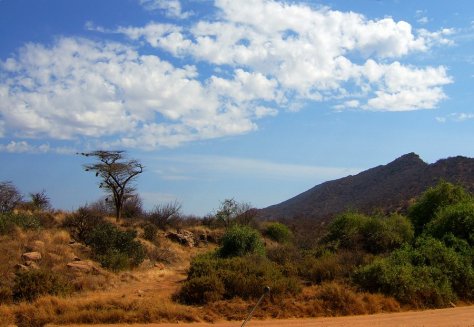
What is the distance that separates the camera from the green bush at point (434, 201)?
25.0 meters

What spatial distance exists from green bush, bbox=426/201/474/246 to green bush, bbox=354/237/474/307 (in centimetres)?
223

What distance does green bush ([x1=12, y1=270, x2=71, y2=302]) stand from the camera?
15.6 metres

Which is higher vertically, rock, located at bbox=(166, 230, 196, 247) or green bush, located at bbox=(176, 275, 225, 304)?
rock, located at bbox=(166, 230, 196, 247)

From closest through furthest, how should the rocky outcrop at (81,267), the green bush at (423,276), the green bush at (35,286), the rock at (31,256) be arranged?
the green bush at (35,286) < the green bush at (423,276) < the rocky outcrop at (81,267) < the rock at (31,256)

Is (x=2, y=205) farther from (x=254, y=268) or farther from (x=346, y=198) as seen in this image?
(x=346, y=198)

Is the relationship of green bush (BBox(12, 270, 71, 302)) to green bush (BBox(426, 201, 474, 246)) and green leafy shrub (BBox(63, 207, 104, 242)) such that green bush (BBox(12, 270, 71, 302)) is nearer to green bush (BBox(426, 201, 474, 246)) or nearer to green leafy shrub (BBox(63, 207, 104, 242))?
green leafy shrub (BBox(63, 207, 104, 242))

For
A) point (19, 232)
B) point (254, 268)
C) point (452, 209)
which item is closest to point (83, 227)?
point (19, 232)

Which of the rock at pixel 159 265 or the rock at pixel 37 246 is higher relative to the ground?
the rock at pixel 37 246

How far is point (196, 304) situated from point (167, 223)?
24.1 meters

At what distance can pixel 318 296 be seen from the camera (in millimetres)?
15422

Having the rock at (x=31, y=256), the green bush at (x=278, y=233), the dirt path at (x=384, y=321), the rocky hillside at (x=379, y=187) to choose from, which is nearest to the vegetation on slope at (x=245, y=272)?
the rock at (x=31, y=256)

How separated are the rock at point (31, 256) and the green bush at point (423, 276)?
13.3 meters

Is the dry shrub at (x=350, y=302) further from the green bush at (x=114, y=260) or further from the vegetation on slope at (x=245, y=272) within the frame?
the green bush at (x=114, y=260)

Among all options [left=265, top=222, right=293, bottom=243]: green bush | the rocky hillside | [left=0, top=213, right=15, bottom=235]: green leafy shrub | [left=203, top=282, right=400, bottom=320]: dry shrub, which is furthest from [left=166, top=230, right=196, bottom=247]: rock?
the rocky hillside
